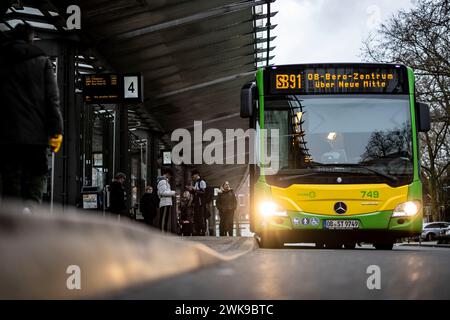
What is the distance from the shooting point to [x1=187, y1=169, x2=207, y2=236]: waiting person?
65.3 feet

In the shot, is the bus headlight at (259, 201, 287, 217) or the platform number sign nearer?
the bus headlight at (259, 201, 287, 217)

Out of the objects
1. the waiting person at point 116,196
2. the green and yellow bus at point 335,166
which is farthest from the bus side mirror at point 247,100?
the waiting person at point 116,196

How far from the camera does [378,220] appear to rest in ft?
39.2

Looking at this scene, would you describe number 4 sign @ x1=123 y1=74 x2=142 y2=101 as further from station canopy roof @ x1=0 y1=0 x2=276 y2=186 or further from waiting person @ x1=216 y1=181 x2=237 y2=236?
waiting person @ x1=216 y1=181 x2=237 y2=236

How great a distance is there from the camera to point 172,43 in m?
24.1

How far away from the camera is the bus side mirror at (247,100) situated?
12.2 meters

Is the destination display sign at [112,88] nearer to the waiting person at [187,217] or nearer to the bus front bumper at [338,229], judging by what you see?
the waiting person at [187,217]

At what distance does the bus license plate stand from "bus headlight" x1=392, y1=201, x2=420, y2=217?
66 cm

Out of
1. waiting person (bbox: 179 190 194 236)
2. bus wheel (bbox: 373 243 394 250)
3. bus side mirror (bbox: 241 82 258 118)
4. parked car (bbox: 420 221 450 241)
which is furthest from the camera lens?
parked car (bbox: 420 221 450 241)

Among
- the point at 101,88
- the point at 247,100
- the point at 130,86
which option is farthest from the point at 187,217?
the point at 247,100

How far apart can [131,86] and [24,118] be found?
13.9m

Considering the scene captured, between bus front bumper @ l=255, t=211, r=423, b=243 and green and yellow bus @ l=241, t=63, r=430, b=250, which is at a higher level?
green and yellow bus @ l=241, t=63, r=430, b=250

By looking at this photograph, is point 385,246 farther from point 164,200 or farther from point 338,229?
point 164,200

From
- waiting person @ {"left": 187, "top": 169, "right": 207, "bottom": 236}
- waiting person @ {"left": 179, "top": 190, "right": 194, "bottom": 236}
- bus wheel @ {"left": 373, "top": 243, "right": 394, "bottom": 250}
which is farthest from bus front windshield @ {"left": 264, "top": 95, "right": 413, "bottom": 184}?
waiting person @ {"left": 179, "top": 190, "right": 194, "bottom": 236}
